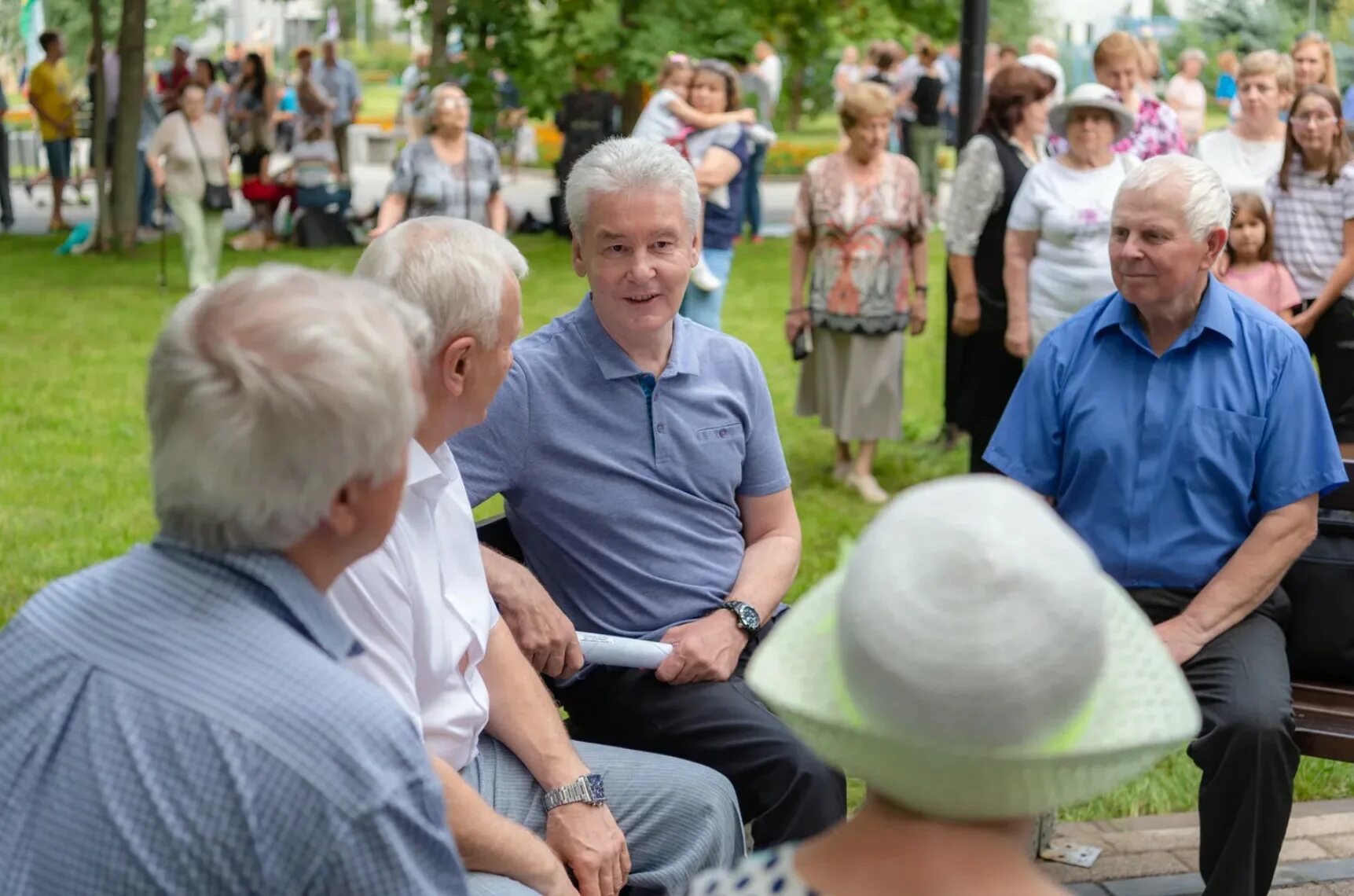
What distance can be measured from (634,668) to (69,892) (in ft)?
5.30

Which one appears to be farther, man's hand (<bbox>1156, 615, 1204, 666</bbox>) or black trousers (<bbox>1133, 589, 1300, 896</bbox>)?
man's hand (<bbox>1156, 615, 1204, 666</bbox>)

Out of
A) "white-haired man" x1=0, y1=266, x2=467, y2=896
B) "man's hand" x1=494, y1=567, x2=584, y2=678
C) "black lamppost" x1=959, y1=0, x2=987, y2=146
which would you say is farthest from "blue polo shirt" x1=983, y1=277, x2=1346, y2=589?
"black lamppost" x1=959, y1=0, x2=987, y2=146

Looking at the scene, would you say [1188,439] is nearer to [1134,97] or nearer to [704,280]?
[1134,97]

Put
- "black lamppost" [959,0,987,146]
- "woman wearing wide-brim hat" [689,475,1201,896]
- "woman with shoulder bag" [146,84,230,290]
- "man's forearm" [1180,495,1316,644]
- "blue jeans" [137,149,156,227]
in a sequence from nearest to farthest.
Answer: "woman wearing wide-brim hat" [689,475,1201,896] < "man's forearm" [1180,495,1316,644] < "black lamppost" [959,0,987,146] < "woman with shoulder bag" [146,84,230,290] < "blue jeans" [137,149,156,227]

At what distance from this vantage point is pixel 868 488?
24.4ft

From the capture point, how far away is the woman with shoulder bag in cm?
1272

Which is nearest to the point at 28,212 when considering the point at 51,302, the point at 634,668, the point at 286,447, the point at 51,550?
the point at 51,302

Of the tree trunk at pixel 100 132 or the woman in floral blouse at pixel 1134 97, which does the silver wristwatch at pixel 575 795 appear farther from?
the tree trunk at pixel 100 132

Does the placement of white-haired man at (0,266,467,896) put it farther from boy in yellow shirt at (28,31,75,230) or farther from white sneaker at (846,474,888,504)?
boy in yellow shirt at (28,31,75,230)

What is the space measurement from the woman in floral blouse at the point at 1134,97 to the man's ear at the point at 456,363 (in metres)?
4.72

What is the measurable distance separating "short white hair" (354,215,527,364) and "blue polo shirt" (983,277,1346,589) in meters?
1.51

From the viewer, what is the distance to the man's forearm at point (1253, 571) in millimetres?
3416

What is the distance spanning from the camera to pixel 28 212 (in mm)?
19500

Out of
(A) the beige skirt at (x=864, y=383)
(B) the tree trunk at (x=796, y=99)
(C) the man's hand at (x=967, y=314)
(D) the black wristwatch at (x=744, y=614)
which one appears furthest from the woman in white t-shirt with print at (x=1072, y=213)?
(B) the tree trunk at (x=796, y=99)
